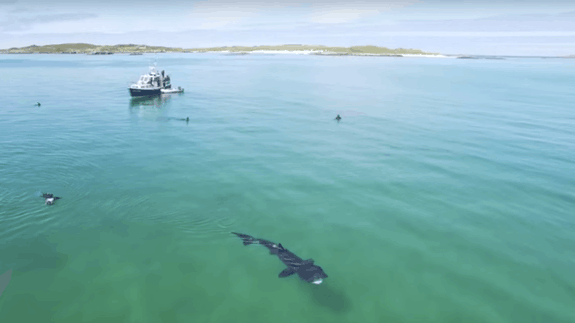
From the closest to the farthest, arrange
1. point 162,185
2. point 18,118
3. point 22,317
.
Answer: point 22,317 < point 162,185 < point 18,118

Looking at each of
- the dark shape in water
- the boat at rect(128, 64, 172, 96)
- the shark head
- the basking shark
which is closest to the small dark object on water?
the dark shape in water

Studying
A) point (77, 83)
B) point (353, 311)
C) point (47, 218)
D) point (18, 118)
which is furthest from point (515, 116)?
point (77, 83)

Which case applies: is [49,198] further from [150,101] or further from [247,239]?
[150,101]

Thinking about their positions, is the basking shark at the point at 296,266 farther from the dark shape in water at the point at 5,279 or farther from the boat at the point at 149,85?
the boat at the point at 149,85

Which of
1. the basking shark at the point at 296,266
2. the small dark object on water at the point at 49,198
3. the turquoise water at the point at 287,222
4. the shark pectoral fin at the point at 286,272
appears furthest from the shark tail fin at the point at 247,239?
the small dark object on water at the point at 49,198

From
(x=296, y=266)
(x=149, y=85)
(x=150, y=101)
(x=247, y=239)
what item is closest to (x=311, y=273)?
(x=296, y=266)

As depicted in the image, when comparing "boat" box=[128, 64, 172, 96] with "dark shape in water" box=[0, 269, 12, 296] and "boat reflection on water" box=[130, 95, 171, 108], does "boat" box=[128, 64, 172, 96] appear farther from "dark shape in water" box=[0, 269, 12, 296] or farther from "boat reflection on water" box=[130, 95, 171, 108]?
"dark shape in water" box=[0, 269, 12, 296]

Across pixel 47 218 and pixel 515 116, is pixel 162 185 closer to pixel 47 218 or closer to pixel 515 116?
pixel 47 218
